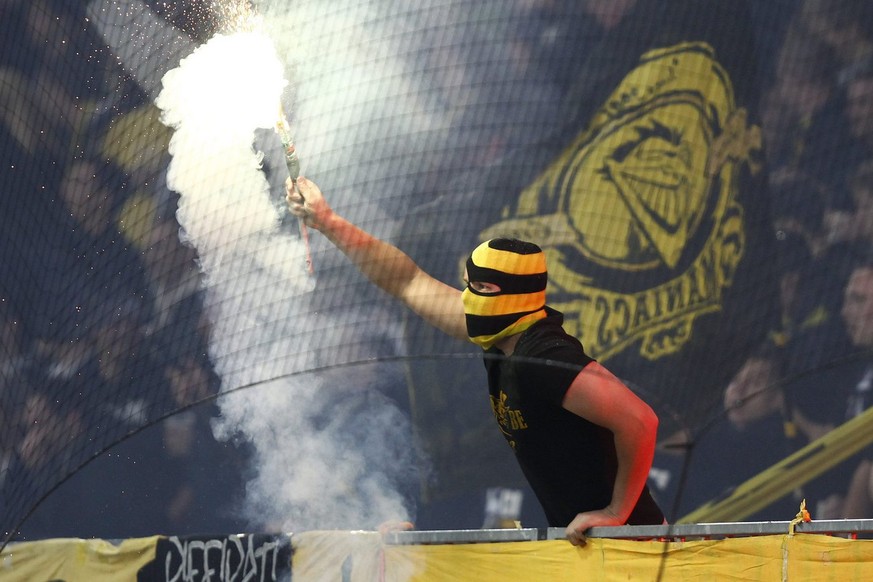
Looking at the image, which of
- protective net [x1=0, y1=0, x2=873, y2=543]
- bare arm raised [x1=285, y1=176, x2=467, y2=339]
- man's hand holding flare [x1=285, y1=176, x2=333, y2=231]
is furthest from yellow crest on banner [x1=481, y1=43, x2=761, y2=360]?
man's hand holding flare [x1=285, y1=176, x2=333, y2=231]

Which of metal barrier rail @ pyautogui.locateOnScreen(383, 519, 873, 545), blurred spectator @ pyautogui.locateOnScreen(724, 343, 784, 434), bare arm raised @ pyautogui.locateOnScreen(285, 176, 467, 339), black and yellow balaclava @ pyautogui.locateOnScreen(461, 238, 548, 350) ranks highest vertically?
bare arm raised @ pyautogui.locateOnScreen(285, 176, 467, 339)

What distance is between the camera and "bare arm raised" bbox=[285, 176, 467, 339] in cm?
300

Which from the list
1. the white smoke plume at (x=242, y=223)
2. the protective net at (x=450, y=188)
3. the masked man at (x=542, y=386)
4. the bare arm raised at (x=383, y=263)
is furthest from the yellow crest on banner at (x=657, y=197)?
the white smoke plume at (x=242, y=223)

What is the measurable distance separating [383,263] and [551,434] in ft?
1.93

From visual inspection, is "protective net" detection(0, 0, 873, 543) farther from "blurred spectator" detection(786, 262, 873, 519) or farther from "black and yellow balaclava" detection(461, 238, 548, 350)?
"blurred spectator" detection(786, 262, 873, 519)

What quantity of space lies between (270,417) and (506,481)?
40.7 inches

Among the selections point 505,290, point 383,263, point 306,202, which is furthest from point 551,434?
point 306,202

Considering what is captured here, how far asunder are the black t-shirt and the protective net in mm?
83

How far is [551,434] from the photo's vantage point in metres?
3.10

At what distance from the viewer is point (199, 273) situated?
3.01 metres

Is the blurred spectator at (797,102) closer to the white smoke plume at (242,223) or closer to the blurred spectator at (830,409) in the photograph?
the white smoke plume at (242,223)

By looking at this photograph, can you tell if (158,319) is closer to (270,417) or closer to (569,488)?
(569,488)

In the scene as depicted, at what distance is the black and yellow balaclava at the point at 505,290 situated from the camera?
10.1ft

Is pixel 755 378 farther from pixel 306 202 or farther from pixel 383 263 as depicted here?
pixel 306 202
